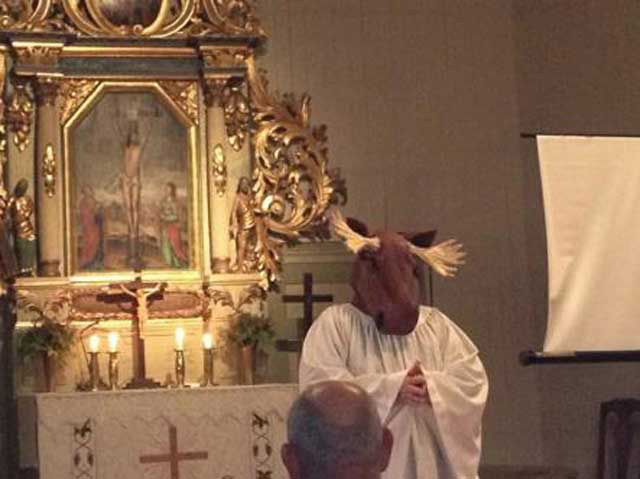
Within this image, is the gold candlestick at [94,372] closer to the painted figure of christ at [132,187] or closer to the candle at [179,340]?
the candle at [179,340]

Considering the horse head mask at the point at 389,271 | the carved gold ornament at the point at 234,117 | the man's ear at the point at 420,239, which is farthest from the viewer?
the carved gold ornament at the point at 234,117

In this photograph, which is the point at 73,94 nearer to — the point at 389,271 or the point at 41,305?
the point at 41,305

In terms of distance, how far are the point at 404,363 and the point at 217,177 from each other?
13.0 ft

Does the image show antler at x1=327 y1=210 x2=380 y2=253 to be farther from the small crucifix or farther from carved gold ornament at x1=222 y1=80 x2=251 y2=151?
carved gold ornament at x1=222 y1=80 x2=251 y2=151

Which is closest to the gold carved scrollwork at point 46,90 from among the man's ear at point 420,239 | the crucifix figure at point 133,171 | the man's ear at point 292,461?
the crucifix figure at point 133,171

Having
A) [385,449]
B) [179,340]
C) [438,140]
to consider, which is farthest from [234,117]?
[385,449]

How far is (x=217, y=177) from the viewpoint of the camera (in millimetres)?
9656

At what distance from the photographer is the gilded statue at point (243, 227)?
960 centimetres

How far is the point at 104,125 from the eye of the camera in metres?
9.63

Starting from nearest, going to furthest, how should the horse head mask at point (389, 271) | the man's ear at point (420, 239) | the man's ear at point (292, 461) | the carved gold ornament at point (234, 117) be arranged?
the man's ear at point (292, 461), the horse head mask at point (389, 271), the man's ear at point (420, 239), the carved gold ornament at point (234, 117)

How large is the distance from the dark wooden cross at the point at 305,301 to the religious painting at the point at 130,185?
2.71 feet

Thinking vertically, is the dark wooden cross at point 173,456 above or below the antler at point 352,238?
below

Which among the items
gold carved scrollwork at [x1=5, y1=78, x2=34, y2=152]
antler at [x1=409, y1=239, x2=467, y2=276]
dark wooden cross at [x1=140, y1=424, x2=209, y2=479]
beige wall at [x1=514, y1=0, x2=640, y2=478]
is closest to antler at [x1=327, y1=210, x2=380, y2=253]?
antler at [x1=409, y1=239, x2=467, y2=276]

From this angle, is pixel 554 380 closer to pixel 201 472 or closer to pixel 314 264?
pixel 314 264
